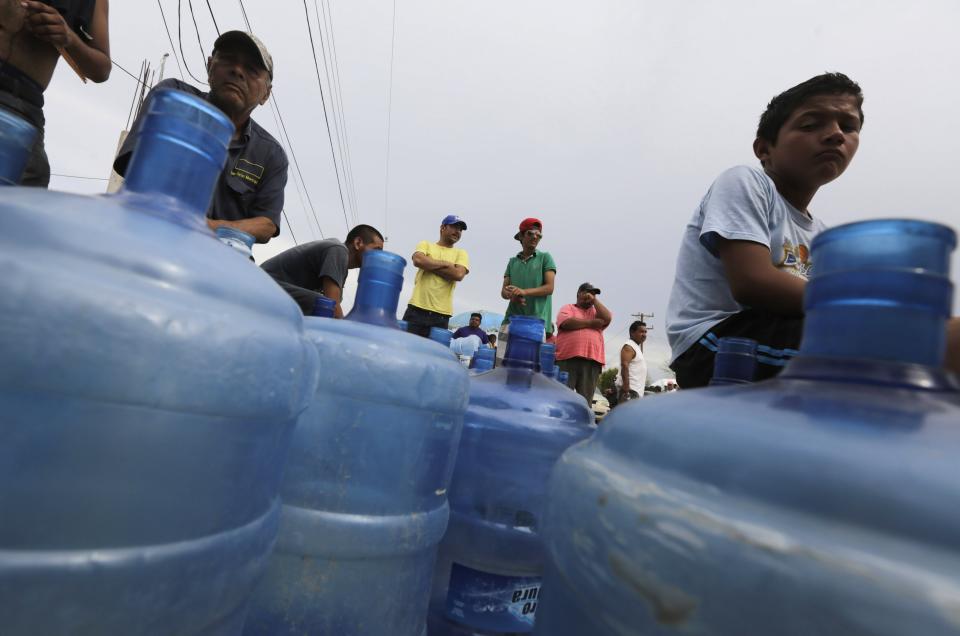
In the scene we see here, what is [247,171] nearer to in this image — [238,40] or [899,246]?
[238,40]

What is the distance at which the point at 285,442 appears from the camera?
0.65m

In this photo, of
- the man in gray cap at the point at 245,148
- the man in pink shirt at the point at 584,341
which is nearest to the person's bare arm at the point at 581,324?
the man in pink shirt at the point at 584,341

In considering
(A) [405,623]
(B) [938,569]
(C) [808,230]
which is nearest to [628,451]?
(B) [938,569]

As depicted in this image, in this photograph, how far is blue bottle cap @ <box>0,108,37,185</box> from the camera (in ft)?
2.14

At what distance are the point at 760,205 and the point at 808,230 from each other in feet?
1.09

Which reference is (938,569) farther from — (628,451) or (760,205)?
(760,205)

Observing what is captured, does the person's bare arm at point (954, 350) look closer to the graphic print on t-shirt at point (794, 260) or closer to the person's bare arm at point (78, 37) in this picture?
the graphic print on t-shirt at point (794, 260)

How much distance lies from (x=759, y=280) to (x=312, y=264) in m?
2.70

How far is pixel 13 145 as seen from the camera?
0.67 metres

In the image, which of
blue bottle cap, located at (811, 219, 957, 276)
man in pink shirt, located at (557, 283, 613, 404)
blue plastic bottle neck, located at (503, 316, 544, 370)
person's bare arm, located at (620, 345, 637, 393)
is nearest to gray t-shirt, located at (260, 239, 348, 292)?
blue plastic bottle neck, located at (503, 316, 544, 370)

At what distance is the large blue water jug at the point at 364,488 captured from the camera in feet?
2.76

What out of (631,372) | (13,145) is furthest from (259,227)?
(631,372)

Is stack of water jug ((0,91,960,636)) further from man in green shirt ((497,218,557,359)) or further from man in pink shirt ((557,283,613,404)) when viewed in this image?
man in pink shirt ((557,283,613,404))

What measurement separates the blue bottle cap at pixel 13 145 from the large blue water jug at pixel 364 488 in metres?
0.47
